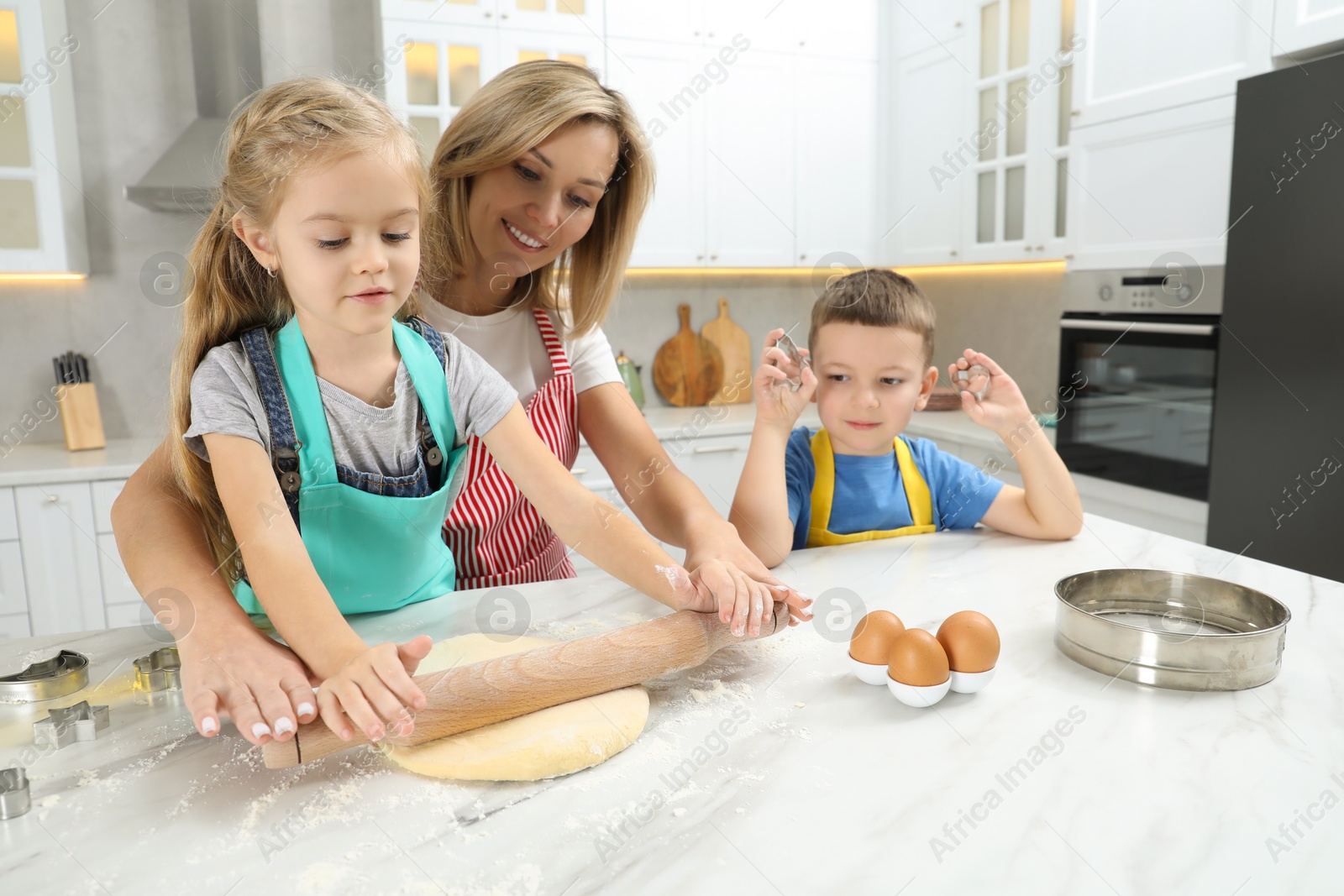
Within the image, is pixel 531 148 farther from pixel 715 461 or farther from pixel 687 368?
pixel 687 368

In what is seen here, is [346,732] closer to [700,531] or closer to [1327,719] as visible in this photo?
[700,531]

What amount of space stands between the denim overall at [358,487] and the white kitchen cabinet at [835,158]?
2577 mm

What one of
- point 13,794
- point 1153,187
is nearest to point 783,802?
point 13,794

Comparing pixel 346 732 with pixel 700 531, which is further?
pixel 700 531

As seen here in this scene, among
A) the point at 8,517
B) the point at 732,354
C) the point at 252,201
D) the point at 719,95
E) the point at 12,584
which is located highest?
the point at 719,95

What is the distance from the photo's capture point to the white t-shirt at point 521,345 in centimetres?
130

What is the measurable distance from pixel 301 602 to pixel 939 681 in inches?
21.7

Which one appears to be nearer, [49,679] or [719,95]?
[49,679]

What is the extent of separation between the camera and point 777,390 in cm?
127

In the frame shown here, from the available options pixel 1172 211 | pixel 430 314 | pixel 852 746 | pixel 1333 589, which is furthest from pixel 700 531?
pixel 1172 211

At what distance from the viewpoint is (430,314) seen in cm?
128

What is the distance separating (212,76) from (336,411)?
2.54m

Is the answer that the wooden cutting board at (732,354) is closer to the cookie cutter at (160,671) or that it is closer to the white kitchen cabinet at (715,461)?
the white kitchen cabinet at (715,461)

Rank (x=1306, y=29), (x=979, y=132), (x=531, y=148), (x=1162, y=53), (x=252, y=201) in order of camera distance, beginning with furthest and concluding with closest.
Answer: (x=979, y=132), (x=1162, y=53), (x=1306, y=29), (x=531, y=148), (x=252, y=201)
